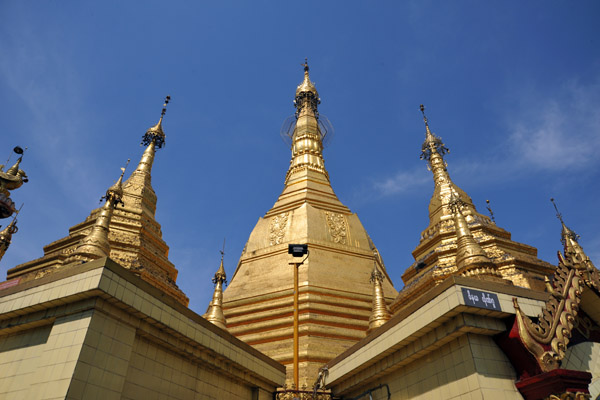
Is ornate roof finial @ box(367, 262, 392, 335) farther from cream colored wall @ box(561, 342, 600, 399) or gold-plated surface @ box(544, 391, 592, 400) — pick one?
gold-plated surface @ box(544, 391, 592, 400)

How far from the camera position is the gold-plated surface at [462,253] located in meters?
18.1

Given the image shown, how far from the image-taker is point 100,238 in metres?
14.8

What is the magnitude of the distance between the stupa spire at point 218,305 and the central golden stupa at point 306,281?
4.74ft

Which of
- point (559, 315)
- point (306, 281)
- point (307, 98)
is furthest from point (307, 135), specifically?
point (559, 315)

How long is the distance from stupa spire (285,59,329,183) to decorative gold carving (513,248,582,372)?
2582 cm

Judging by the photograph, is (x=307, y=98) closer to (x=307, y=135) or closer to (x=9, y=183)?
(x=307, y=135)

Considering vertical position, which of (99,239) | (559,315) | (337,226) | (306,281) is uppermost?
(337,226)

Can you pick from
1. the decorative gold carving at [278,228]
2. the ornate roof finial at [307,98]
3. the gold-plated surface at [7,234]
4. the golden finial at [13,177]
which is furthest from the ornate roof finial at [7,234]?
the ornate roof finial at [307,98]

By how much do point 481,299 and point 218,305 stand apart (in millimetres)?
15193

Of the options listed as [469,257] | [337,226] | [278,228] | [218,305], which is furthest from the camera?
[337,226]

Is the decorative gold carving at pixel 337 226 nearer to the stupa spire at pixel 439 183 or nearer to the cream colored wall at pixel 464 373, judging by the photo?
the stupa spire at pixel 439 183

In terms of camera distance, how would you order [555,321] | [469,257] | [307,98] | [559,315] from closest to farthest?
1. [555,321]
2. [559,315]
3. [469,257]
4. [307,98]

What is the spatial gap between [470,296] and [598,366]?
400cm

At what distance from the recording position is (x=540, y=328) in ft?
29.5
